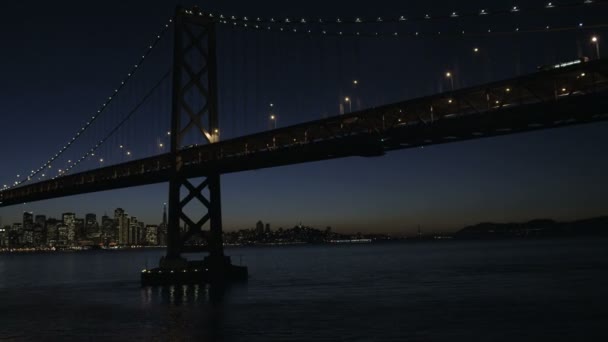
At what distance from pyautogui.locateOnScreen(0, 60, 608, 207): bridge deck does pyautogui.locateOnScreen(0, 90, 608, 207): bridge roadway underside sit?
4cm

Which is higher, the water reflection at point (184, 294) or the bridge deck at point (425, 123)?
the bridge deck at point (425, 123)

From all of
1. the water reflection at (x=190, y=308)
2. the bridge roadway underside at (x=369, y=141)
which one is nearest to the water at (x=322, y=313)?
the water reflection at (x=190, y=308)

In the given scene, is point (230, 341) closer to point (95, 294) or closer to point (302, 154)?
point (302, 154)

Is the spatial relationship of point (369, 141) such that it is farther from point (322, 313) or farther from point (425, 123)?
point (322, 313)

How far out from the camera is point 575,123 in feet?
102

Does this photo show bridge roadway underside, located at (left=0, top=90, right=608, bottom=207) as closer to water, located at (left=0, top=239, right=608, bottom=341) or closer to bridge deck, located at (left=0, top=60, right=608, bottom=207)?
bridge deck, located at (left=0, top=60, right=608, bottom=207)

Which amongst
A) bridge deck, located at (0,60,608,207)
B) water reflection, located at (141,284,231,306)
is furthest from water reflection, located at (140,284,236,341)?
bridge deck, located at (0,60,608,207)

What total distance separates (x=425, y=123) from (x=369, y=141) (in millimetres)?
3602

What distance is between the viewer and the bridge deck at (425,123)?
29.8m

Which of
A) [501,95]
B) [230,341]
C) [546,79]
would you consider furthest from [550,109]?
[230,341]

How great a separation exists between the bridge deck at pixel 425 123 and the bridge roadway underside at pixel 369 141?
4 cm

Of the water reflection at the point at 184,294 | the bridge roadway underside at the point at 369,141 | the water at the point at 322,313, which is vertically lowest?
the water at the point at 322,313

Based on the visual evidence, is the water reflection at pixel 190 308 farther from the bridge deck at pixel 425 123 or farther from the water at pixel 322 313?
the bridge deck at pixel 425 123

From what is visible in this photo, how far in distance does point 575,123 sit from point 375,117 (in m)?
10.5
